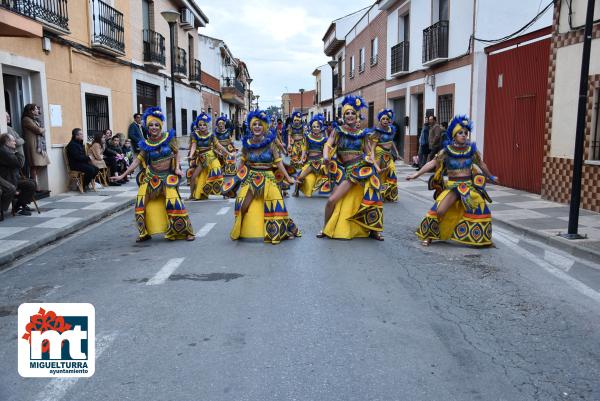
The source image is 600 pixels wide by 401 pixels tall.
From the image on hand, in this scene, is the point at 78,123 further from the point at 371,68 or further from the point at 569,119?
the point at 371,68

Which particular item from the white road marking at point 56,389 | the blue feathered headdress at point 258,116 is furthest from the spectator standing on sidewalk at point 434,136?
the white road marking at point 56,389

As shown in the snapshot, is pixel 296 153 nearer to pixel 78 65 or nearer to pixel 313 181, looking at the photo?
pixel 313 181

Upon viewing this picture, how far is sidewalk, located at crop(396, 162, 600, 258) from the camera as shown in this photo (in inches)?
292

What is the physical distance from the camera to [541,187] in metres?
12.0

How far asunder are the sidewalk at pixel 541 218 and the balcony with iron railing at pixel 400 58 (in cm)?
1026

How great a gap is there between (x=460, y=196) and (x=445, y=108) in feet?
39.2

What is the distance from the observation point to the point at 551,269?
6.44 meters

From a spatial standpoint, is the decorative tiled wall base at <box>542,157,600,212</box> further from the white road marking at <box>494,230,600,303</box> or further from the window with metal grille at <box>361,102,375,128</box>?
the window with metal grille at <box>361,102,375,128</box>

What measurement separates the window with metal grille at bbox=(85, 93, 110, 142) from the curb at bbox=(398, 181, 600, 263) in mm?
11354

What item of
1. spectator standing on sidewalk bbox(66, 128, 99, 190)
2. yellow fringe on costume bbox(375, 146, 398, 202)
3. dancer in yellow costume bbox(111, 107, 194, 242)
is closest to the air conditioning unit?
spectator standing on sidewalk bbox(66, 128, 99, 190)

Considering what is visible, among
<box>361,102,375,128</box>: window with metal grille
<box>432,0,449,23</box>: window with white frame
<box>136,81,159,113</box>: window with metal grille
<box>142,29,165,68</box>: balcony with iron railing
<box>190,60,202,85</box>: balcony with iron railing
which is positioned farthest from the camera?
<box>361,102,375,128</box>: window with metal grille

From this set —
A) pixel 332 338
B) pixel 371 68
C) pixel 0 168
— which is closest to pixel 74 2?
pixel 0 168

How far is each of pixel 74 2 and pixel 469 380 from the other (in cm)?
1384

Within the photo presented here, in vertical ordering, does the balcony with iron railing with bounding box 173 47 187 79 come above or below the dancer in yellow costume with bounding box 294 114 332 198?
above
